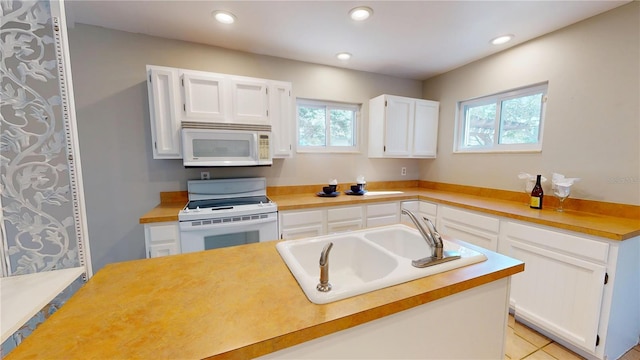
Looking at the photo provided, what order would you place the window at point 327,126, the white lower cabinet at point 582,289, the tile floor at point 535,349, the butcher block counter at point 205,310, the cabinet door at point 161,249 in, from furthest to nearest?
the window at point 327,126 < the cabinet door at point 161,249 < the tile floor at point 535,349 < the white lower cabinet at point 582,289 < the butcher block counter at point 205,310

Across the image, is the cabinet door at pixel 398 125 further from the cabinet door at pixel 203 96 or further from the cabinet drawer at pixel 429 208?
the cabinet door at pixel 203 96

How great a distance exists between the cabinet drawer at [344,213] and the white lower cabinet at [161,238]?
1324 mm

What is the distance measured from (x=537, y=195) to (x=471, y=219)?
547 millimetres

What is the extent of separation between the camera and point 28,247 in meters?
0.87

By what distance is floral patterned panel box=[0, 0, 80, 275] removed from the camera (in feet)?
2.63

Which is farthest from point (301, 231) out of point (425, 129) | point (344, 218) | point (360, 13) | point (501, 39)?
point (501, 39)

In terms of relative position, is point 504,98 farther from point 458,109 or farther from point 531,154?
point 531,154

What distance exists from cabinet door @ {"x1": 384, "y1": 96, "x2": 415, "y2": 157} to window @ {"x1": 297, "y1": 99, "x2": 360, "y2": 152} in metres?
0.42

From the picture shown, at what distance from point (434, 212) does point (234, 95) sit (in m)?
2.35

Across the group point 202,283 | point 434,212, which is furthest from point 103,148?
point 434,212

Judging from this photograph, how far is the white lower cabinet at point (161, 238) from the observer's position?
180 cm

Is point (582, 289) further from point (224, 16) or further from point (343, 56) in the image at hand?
point (224, 16)

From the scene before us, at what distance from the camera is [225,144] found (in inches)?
85.4

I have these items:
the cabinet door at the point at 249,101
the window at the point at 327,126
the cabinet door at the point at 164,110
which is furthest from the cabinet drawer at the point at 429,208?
the cabinet door at the point at 164,110
